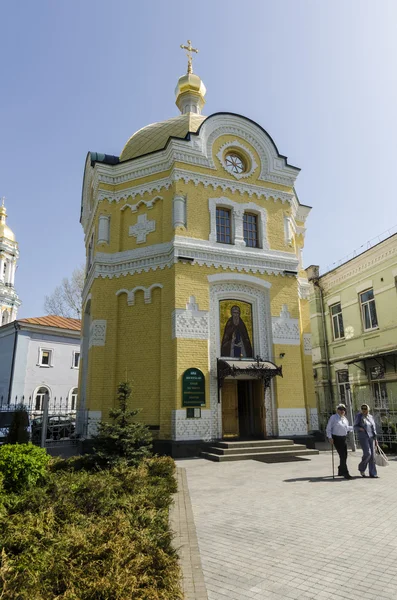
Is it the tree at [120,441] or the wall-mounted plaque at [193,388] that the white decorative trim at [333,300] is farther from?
the tree at [120,441]

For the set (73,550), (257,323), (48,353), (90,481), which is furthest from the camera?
(48,353)

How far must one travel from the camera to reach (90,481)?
21.0ft

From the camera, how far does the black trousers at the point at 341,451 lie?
8.94 metres

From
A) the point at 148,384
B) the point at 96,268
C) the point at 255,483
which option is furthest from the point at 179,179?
the point at 255,483

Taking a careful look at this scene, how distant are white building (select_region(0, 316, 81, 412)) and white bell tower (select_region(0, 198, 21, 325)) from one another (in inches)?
695

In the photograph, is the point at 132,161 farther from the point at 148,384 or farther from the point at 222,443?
the point at 222,443

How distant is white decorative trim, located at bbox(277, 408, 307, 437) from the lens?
1444 cm

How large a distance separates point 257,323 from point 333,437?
642cm

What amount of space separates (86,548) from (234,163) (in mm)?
15660

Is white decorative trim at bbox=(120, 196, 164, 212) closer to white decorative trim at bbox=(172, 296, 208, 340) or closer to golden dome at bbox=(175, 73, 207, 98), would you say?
white decorative trim at bbox=(172, 296, 208, 340)

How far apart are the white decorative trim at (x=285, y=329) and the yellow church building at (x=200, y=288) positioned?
49 millimetres

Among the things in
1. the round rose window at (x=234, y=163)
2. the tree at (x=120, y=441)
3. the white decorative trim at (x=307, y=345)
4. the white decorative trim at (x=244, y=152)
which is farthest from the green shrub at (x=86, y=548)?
the round rose window at (x=234, y=163)

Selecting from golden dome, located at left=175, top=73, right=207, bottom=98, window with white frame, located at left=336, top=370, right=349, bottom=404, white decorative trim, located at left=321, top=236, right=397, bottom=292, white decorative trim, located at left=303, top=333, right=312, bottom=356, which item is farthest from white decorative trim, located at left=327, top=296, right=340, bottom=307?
golden dome, located at left=175, top=73, right=207, bottom=98

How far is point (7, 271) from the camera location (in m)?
46.8
